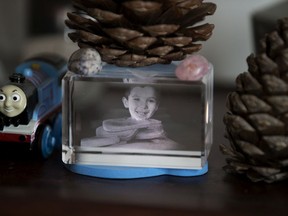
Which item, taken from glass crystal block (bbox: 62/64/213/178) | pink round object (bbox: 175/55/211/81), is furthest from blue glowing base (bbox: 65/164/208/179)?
pink round object (bbox: 175/55/211/81)

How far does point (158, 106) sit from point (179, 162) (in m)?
0.07

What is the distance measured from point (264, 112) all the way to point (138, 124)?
151 millimetres

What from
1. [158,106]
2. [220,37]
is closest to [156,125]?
[158,106]

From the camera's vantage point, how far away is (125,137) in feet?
2.33

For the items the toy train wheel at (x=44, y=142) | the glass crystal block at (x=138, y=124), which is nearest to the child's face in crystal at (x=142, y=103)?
the glass crystal block at (x=138, y=124)

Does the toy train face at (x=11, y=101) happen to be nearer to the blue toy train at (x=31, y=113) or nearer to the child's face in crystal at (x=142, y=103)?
the blue toy train at (x=31, y=113)

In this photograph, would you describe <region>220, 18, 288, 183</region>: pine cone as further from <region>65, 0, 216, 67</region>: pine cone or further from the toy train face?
the toy train face

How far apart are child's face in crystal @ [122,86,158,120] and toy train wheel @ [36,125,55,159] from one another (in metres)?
0.11

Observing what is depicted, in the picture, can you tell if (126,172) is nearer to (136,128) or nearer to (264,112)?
(136,128)

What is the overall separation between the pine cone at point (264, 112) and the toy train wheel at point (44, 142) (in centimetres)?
22

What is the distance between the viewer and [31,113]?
75 centimetres

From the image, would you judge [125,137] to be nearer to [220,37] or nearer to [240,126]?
[240,126]

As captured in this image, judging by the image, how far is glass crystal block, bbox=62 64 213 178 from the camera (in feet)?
2.26

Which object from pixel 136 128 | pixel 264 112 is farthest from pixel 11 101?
pixel 264 112
